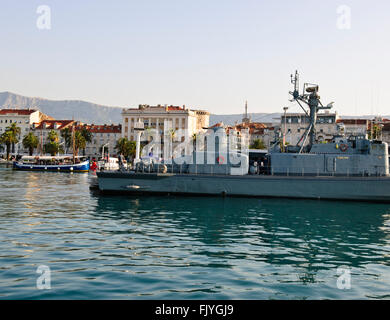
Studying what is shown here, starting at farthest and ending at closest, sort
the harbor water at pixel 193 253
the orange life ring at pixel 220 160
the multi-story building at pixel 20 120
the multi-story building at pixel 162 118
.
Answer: the multi-story building at pixel 20 120 → the multi-story building at pixel 162 118 → the orange life ring at pixel 220 160 → the harbor water at pixel 193 253

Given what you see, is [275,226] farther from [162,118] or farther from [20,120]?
[20,120]

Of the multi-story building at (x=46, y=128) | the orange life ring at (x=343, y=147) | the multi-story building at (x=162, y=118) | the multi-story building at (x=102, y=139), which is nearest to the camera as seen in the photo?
the orange life ring at (x=343, y=147)

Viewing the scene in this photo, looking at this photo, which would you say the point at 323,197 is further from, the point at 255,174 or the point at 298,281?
the point at 298,281

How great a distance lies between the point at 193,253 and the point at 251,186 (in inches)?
665

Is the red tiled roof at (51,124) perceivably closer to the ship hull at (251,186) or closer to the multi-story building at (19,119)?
the multi-story building at (19,119)

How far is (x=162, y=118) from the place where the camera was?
118375mm

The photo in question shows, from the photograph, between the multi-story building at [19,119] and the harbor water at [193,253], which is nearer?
the harbor water at [193,253]

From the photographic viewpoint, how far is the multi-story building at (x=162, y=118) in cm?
11669

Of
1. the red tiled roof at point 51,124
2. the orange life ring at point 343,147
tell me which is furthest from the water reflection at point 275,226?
the red tiled roof at point 51,124

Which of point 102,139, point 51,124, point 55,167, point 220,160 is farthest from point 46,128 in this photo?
point 220,160

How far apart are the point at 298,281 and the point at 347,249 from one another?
15.3ft

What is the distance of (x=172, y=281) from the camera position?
9523mm

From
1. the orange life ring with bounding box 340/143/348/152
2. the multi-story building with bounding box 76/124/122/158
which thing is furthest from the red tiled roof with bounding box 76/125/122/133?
the orange life ring with bounding box 340/143/348/152
